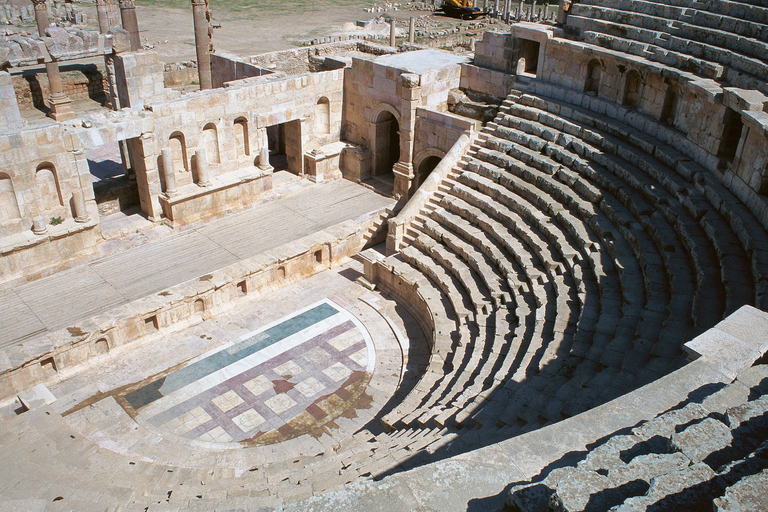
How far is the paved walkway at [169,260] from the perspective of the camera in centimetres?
1362

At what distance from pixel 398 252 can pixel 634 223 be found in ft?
19.3

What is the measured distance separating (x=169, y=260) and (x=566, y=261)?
9.19 metres

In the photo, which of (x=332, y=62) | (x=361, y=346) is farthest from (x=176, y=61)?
(x=361, y=346)

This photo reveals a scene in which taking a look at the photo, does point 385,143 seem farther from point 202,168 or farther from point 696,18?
point 696,18

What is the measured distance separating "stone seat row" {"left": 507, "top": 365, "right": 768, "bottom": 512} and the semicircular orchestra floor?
6.66 metres

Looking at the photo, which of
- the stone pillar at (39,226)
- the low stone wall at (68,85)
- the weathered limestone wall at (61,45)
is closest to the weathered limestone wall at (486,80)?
the weathered limestone wall at (61,45)

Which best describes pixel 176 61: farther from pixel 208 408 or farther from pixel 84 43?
pixel 208 408

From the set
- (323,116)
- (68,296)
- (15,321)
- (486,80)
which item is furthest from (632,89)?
(15,321)

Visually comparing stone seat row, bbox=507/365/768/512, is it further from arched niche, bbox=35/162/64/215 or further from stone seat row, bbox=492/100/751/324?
arched niche, bbox=35/162/64/215

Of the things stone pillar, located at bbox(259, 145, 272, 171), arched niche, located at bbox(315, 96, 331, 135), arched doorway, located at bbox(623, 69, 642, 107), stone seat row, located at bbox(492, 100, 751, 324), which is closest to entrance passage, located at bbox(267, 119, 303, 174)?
arched niche, located at bbox(315, 96, 331, 135)

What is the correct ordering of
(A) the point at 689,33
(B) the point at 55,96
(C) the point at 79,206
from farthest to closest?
(B) the point at 55,96 → (C) the point at 79,206 → (A) the point at 689,33

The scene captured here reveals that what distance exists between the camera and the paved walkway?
1362cm

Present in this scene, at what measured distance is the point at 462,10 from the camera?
1613 inches

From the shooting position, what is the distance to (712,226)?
1100 centimetres
